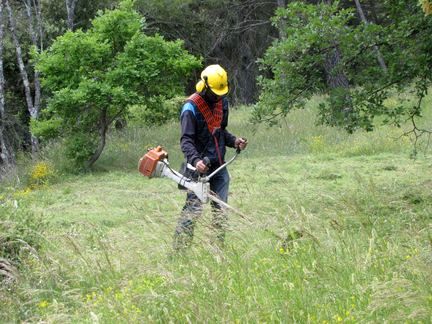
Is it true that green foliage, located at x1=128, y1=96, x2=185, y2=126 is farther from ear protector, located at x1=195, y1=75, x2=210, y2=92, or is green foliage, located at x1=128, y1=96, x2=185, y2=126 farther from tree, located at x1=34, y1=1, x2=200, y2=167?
ear protector, located at x1=195, y1=75, x2=210, y2=92

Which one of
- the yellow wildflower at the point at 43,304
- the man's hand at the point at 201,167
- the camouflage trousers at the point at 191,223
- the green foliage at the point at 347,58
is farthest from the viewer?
the green foliage at the point at 347,58

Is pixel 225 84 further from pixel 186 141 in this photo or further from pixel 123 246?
pixel 123 246

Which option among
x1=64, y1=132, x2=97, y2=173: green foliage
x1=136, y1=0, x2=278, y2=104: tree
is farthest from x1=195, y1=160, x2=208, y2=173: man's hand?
x1=136, y1=0, x2=278, y2=104: tree

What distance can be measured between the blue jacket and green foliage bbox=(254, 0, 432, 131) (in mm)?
2353

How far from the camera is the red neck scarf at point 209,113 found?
7480 mm

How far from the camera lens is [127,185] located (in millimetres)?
14047

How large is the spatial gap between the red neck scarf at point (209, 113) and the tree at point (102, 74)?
27.3 ft

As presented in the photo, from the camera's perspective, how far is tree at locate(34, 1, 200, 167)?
52.4ft

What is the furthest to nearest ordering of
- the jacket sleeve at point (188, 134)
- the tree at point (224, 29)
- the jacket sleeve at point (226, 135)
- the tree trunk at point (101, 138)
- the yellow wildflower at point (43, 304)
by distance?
the tree at point (224, 29) < the tree trunk at point (101, 138) < the jacket sleeve at point (226, 135) < the jacket sleeve at point (188, 134) < the yellow wildflower at point (43, 304)

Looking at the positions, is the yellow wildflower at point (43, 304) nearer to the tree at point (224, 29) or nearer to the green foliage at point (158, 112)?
the green foliage at point (158, 112)

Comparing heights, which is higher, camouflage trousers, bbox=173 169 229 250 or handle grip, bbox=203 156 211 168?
handle grip, bbox=203 156 211 168

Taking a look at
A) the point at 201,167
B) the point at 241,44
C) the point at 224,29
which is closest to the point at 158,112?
the point at 201,167

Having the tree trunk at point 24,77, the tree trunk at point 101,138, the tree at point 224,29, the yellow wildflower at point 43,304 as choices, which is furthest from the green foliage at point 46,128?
the yellow wildflower at point 43,304

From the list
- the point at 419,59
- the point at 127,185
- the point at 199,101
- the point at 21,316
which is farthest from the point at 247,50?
the point at 21,316
